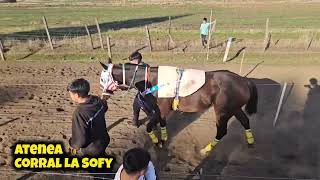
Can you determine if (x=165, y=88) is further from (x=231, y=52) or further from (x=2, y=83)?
(x=231, y=52)

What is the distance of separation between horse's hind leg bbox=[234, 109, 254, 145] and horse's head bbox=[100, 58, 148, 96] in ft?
6.76

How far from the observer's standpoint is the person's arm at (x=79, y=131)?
4508 millimetres

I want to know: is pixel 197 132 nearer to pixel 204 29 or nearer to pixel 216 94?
pixel 216 94

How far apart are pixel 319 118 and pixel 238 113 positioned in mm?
2614

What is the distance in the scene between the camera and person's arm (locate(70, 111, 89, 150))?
4.51 m

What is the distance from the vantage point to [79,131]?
14.9 ft

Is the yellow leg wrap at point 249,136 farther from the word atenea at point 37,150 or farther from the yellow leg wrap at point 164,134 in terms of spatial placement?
the word atenea at point 37,150

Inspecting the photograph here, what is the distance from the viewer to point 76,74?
12.4 metres

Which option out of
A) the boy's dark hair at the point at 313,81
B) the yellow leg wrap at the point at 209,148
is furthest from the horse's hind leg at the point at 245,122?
the boy's dark hair at the point at 313,81

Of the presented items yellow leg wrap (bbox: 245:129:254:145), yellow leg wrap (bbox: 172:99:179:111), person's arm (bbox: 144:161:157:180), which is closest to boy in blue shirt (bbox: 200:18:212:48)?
yellow leg wrap (bbox: 245:129:254:145)

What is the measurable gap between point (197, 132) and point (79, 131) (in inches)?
165

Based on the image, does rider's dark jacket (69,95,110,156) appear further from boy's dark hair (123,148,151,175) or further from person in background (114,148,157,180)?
boy's dark hair (123,148,151,175)

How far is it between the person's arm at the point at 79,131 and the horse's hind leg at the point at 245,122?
3627 millimetres

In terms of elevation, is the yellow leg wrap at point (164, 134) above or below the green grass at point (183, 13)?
below
